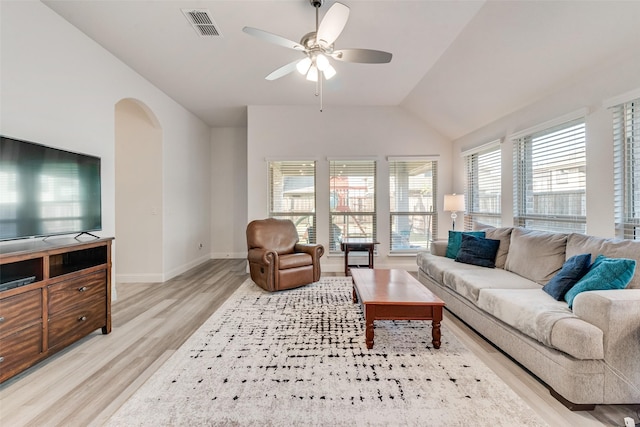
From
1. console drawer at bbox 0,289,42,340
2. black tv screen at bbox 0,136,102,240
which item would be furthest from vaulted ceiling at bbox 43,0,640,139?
console drawer at bbox 0,289,42,340

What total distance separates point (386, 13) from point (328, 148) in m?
2.61

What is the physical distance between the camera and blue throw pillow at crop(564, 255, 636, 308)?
180 centimetres

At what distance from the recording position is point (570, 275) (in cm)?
210

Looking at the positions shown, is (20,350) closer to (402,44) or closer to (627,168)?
(402,44)

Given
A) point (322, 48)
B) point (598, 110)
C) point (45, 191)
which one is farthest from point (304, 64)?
point (598, 110)

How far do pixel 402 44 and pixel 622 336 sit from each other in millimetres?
3121

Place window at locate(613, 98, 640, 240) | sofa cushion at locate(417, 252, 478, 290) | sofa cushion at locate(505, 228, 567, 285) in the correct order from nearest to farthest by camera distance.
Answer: window at locate(613, 98, 640, 240) < sofa cushion at locate(505, 228, 567, 285) < sofa cushion at locate(417, 252, 478, 290)

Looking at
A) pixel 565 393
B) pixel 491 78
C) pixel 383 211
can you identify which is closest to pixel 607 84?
pixel 491 78

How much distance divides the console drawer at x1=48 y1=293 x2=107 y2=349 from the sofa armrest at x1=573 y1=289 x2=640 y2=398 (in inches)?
143

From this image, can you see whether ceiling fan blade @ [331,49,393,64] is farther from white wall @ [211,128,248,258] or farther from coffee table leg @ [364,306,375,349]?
white wall @ [211,128,248,258]

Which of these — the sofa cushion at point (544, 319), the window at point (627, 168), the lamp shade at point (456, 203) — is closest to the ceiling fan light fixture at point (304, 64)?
the sofa cushion at point (544, 319)

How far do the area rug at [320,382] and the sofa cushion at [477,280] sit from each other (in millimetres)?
456

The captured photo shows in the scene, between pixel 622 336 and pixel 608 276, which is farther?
pixel 608 276

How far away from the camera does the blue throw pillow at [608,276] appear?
5.91 ft
